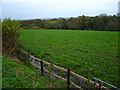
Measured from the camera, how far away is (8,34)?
9062 millimetres

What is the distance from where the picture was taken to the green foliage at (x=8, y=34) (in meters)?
8.91

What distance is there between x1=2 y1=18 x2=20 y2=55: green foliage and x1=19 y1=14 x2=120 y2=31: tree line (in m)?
15.0

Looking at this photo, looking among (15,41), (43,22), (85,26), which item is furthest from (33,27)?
(15,41)

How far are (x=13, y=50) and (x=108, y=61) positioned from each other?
21.7 feet

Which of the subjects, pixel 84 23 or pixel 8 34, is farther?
pixel 84 23

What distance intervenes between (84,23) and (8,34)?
1002 inches

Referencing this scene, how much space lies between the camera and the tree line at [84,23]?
27627 millimetres

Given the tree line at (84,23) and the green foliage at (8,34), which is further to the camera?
the tree line at (84,23)

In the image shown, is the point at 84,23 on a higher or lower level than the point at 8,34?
higher

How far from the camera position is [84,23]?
32094mm

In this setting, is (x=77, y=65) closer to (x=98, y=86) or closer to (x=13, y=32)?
(x=98, y=86)

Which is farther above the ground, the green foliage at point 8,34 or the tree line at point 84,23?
the tree line at point 84,23

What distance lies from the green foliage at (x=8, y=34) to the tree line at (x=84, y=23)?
1502 centimetres

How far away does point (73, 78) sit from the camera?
17.7 ft
